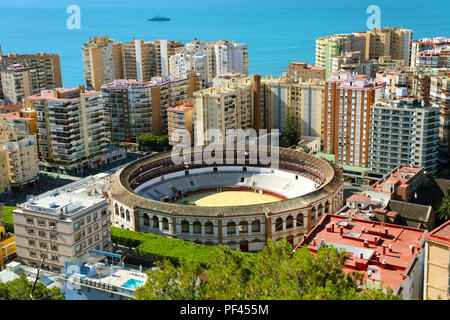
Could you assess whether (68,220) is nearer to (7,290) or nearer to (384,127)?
(7,290)

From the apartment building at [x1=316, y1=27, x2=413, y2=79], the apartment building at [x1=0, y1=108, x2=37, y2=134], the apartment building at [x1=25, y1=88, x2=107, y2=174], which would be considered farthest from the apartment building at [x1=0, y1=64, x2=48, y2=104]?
the apartment building at [x1=316, y1=27, x2=413, y2=79]

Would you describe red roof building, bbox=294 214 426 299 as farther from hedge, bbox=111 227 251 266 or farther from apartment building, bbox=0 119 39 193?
apartment building, bbox=0 119 39 193

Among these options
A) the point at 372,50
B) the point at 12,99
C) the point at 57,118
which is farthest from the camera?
the point at 372,50

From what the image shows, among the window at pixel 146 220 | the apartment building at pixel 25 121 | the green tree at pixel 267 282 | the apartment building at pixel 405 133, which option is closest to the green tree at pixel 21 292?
the green tree at pixel 267 282

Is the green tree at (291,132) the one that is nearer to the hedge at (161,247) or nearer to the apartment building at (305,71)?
the apartment building at (305,71)

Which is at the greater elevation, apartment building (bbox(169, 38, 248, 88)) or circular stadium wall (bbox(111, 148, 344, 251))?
apartment building (bbox(169, 38, 248, 88))
